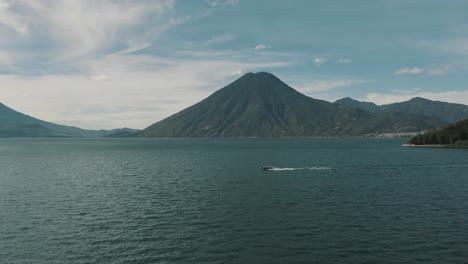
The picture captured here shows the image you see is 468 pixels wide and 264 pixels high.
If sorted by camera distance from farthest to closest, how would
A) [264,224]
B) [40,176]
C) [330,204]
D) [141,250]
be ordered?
[40,176] → [330,204] → [264,224] → [141,250]

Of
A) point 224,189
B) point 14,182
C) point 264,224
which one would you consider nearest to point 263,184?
point 224,189

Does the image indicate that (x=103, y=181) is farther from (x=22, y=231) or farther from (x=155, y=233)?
(x=155, y=233)

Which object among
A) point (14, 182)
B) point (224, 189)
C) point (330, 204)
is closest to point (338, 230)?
point (330, 204)

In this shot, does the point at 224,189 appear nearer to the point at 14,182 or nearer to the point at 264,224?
the point at 264,224

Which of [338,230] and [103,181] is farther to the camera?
[103,181]

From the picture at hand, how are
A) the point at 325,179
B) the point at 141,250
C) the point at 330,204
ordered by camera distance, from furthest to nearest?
the point at 325,179 < the point at 330,204 < the point at 141,250

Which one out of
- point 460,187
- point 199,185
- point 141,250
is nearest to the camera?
point 141,250

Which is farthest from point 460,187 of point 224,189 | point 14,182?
point 14,182

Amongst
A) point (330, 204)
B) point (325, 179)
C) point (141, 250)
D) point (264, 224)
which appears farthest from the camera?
point (325, 179)

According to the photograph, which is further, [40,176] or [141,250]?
[40,176]
